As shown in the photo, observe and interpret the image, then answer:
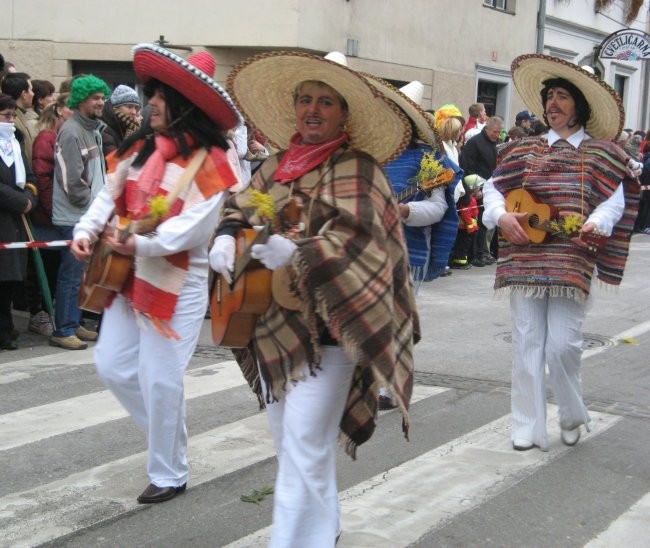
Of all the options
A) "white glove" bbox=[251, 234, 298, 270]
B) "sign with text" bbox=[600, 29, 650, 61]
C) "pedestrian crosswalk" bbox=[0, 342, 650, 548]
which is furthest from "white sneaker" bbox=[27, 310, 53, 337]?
"sign with text" bbox=[600, 29, 650, 61]

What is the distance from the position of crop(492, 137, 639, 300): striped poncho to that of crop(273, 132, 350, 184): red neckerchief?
2.03 meters

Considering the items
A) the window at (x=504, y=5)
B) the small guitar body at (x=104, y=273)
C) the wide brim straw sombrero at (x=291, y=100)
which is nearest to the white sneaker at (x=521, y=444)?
the wide brim straw sombrero at (x=291, y=100)

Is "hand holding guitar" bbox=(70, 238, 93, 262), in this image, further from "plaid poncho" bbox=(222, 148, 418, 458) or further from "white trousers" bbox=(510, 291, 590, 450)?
"white trousers" bbox=(510, 291, 590, 450)

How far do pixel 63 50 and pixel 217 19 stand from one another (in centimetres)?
258

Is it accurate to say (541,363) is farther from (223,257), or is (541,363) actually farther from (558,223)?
(223,257)

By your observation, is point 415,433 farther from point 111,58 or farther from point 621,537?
point 111,58

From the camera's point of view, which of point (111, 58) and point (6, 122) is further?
point (111, 58)

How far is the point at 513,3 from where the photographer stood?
76.9 ft

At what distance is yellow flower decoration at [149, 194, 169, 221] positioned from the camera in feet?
14.0

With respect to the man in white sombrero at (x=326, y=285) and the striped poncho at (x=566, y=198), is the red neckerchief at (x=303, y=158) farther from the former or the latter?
the striped poncho at (x=566, y=198)

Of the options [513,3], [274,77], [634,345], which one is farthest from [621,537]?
[513,3]

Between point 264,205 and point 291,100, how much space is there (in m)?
0.81

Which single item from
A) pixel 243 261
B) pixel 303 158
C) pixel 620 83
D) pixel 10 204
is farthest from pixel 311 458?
pixel 620 83

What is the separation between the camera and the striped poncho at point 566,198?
18.2 feet
